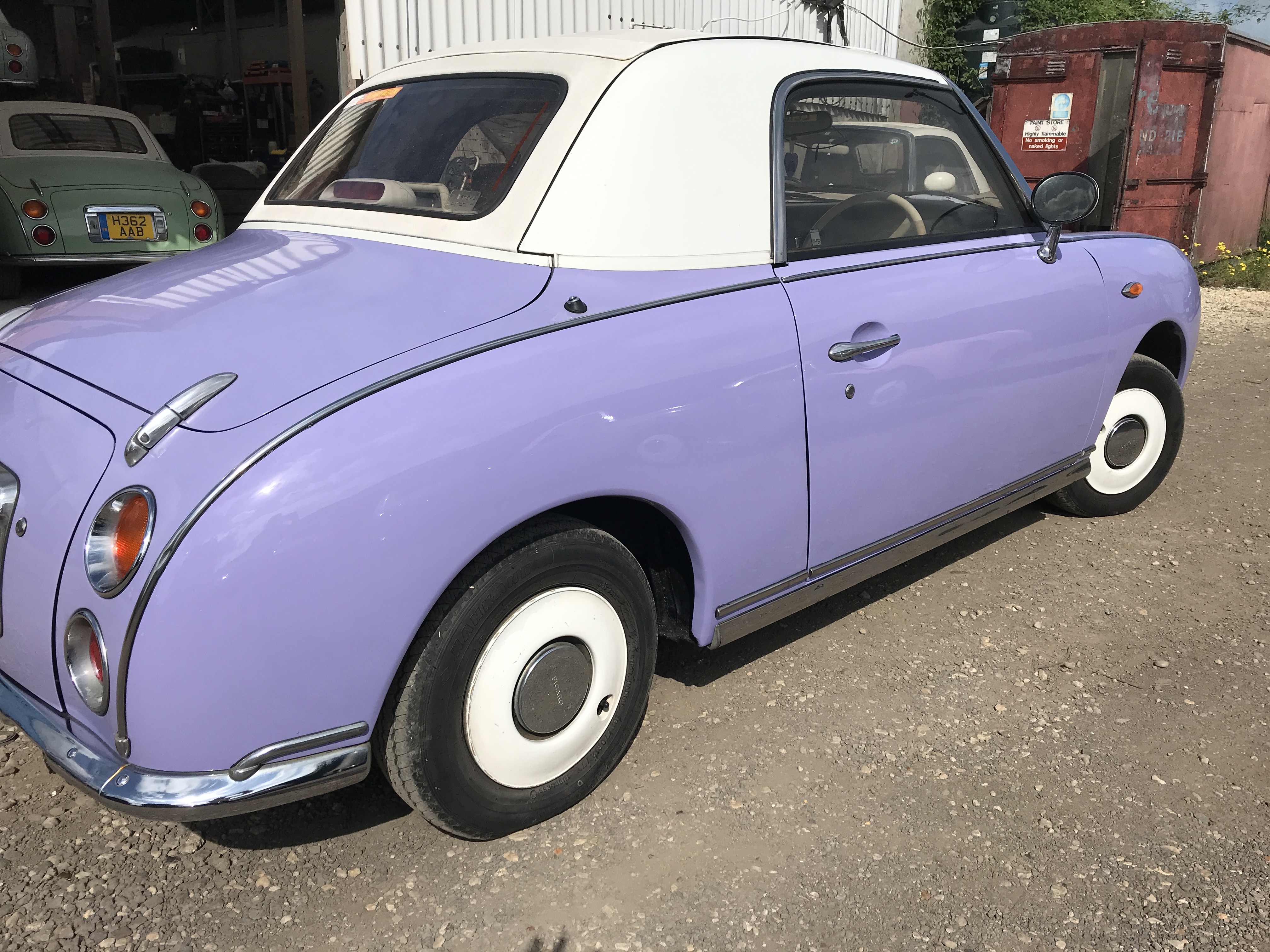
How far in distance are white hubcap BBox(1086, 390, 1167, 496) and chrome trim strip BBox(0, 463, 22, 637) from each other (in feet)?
11.2

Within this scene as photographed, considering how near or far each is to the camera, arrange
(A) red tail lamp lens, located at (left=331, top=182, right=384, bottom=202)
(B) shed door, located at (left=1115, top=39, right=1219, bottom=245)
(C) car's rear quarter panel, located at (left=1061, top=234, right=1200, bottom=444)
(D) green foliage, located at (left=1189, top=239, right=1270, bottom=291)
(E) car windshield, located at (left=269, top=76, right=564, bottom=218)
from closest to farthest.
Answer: (E) car windshield, located at (left=269, top=76, right=564, bottom=218) < (A) red tail lamp lens, located at (left=331, top=182, right=384, bottom=202) < (C) car's rear quarter panel, located at (left=1061, top=234, right=1200, bottom=444) < (B) shed door, located at (left=1115, top=39, right=1219, bottom=245) < (D) green foliage, located at (left=1189, top=239, right=1270, bottom=291)

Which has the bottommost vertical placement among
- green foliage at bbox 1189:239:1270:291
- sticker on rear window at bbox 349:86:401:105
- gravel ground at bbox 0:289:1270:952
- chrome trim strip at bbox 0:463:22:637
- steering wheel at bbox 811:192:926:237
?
gravel ground at bbox 0:289:1270:952

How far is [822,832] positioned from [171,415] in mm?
1644

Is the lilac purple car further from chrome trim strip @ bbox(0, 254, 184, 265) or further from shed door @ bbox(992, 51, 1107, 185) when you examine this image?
shed door @ bbox(992, 51, 1107, 185)

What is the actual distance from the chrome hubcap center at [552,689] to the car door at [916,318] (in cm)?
73

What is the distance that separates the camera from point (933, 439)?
288 cm

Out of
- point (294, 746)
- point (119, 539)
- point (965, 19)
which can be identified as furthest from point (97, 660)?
point (965, 19)

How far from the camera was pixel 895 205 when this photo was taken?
308 centimetres

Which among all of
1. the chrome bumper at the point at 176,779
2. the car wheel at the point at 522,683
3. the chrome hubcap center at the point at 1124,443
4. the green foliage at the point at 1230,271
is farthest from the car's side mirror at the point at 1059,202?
the green foliage at the point at 1230,271

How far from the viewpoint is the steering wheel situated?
9.61ft

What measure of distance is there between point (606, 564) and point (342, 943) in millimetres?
915

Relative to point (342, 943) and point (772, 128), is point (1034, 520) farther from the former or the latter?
point (342, 943)

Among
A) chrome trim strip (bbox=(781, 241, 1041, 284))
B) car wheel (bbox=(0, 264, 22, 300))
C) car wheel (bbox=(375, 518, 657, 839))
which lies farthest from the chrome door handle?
car wheel (bbox=(0, 264, 22, 300))

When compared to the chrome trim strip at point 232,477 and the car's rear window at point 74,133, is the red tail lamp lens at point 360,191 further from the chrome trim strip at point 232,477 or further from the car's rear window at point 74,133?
the car's rear window at point 74,133
